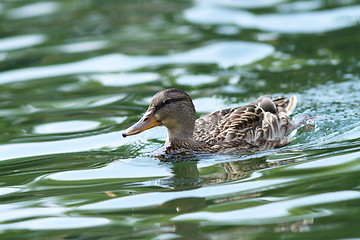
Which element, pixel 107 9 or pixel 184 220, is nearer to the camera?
pixel 184 220

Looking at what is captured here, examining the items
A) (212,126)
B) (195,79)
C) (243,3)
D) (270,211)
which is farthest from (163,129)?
(243,3)

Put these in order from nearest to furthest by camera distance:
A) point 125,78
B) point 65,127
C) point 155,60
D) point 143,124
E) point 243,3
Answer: point 143,124
point 65,127
point 125,78
point 155,60
point 243,3

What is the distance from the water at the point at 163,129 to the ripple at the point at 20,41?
2.5 inches

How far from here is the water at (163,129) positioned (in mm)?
6504

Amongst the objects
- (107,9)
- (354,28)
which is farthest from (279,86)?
(107,9)

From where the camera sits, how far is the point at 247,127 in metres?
9.33

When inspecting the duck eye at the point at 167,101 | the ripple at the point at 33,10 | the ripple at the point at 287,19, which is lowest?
the duck eye at the point at 167,101

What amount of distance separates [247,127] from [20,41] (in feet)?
28.7

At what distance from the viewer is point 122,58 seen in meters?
14.8

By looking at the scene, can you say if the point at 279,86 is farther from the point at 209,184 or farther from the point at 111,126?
the point at 209,184

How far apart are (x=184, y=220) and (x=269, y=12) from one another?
36.8 ft

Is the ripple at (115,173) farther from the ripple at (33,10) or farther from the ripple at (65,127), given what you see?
the ripple at (33,10)

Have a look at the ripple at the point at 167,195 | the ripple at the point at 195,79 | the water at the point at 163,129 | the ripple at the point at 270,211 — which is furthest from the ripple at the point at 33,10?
the ripple at the point at 270,211

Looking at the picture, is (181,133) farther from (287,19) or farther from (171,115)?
(287,19)
